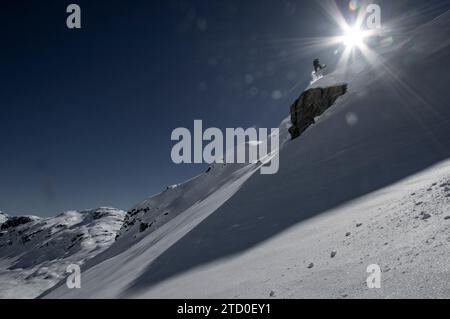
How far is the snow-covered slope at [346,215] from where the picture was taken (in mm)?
4938

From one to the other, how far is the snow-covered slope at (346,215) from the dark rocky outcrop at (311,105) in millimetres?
2990

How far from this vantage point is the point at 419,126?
49.8 ft

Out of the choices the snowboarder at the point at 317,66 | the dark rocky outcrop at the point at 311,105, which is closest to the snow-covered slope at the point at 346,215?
the dark rocky outcrop at the point at 311,105

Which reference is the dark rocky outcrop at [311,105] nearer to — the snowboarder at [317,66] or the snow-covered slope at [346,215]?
the snow-covered slope at [346,215]

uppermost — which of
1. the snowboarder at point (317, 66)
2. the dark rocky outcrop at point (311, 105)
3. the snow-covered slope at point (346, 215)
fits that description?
the snowboarder at point (317, 66)

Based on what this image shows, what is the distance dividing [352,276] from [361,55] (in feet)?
129

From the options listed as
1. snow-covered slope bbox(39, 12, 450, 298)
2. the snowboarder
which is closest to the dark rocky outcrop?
snow-covered slope bbox(39, 12, 450, 298)

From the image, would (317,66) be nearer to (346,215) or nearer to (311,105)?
(311,105)

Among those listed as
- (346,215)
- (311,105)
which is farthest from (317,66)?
→ (346,215)

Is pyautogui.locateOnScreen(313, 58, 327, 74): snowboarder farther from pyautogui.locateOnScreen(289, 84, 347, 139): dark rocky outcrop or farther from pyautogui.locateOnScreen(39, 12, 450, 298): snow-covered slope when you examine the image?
pyautogui.locateOnScreen(39, 12, 450, 298): snow-covered slope

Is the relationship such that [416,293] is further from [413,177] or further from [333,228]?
[413,177]

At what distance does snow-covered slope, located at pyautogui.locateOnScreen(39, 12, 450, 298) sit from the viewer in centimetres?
494

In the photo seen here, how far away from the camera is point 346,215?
856 cm

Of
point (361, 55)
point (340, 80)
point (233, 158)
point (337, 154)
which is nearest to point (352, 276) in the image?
point (337, 154)
